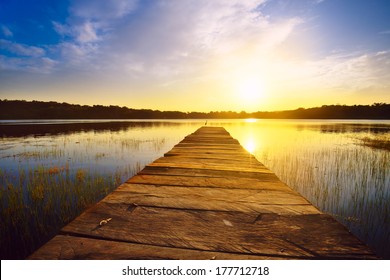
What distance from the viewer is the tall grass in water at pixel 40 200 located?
443 centimetres

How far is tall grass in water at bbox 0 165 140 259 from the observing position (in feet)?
14.5

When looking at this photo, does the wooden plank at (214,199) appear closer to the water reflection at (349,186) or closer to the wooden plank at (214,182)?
the wooden plank at (214,182)

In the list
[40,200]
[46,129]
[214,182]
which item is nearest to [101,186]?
[40,200]

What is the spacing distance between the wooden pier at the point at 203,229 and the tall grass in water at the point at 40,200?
11.4ft

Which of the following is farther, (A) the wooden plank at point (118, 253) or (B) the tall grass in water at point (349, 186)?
(B) the tall grass in water at point (349, 186)

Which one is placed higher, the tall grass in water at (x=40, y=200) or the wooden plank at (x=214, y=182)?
the wooden plank at (x=214, y=182)

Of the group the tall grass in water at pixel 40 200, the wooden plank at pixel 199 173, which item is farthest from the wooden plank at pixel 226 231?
the tall grass in water at pixel 40 200

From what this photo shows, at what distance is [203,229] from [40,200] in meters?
6.57

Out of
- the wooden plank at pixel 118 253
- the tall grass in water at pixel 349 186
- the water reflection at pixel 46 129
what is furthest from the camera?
the water reflection at pixel 46 129

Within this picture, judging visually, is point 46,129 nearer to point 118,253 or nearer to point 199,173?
point 199,173

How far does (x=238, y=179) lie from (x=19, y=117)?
125 meters

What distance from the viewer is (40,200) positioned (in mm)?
6176

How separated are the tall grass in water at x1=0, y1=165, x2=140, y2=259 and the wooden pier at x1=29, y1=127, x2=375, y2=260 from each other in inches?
137
